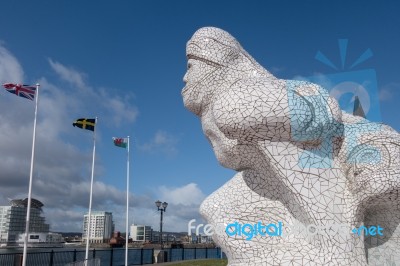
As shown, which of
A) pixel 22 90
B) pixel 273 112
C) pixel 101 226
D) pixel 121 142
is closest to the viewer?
pixel 273 112

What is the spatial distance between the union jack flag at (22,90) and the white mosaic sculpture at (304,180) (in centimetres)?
879

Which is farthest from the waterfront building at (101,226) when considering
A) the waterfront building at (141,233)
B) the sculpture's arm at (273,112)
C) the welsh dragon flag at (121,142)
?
the sculpture's arm at (273,112)

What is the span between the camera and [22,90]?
15.2 meters

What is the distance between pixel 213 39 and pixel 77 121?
33.2ft

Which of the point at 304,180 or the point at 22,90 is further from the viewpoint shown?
the point at 22,90

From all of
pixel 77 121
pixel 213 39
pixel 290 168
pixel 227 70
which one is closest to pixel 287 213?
pixel 290 168

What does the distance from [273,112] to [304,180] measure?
1556mm

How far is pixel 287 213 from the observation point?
9.22 meters

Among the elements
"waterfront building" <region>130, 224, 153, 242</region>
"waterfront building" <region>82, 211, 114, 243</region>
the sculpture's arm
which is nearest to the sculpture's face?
the sculpture's arm

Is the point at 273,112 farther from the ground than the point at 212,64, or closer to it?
closer to it

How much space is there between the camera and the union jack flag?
49.4ft

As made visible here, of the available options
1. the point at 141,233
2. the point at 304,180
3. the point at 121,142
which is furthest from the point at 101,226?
the point at 304,180

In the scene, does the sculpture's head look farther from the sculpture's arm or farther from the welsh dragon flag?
the welsh dragon flag

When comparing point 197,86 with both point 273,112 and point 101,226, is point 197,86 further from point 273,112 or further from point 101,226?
point 101,226
